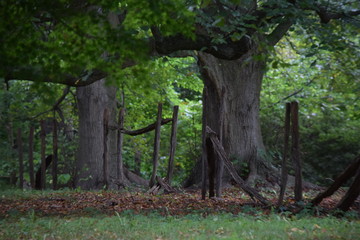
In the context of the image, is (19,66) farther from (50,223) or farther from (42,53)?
(50,223)

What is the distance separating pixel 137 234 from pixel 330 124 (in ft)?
49.5

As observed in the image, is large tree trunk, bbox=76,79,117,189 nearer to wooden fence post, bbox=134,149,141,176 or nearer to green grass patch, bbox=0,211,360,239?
wooden fence post, bbox=134,149,141,176

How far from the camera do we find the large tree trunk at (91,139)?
51.1 feet

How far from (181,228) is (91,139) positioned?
31.3ft

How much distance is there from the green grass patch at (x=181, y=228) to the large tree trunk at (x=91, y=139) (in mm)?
7600

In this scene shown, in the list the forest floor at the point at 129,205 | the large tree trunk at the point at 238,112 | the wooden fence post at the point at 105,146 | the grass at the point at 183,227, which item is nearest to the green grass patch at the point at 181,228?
the grass at the point at 183,227

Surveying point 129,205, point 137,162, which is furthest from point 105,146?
point 137,162

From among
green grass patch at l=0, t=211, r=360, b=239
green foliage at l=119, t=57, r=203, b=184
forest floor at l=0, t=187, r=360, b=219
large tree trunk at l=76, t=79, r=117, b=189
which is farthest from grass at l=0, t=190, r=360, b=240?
green foliage at l=119, t=57, r=203, b=184

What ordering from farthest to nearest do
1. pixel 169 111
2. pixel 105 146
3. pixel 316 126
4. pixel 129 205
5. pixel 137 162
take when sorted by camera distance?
pixel 137 162 < pixel 169 111 < pixel 316 126 < pixel 105 146 < pixel 129 205

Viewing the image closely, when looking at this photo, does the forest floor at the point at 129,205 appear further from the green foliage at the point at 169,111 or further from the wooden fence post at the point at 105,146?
the green foliage at the point at 169,111

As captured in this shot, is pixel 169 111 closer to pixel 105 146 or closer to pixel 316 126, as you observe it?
pixel 316 126

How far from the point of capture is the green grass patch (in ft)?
19.8

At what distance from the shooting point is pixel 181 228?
6711 mm

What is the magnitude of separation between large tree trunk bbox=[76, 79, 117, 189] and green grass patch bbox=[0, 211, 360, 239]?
7600mm
